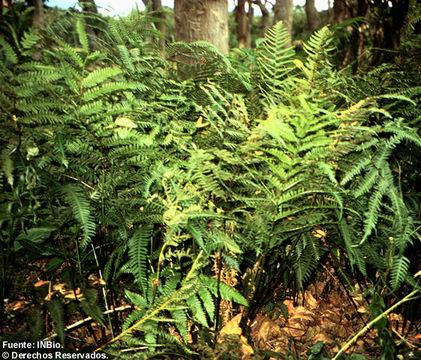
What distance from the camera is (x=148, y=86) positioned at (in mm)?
1370

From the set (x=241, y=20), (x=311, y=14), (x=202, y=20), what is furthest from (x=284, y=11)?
(x=202, y=20)

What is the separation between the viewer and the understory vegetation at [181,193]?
3.27ft

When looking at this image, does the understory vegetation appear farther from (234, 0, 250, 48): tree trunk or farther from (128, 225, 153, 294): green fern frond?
(234, 0, 250, 48): tree trunk

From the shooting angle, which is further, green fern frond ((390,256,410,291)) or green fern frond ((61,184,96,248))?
green fern frond ((390,256,410,291))

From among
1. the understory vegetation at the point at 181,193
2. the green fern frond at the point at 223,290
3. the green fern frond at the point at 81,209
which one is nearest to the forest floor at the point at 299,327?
the understory vegetation at the point at 181,193

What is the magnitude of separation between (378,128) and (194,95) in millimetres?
811

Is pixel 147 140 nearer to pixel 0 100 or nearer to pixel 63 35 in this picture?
pixel 0 100

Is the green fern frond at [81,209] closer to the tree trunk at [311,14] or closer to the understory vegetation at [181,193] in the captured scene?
the understory vegetation at [181,193]

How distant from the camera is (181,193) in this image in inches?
42.1

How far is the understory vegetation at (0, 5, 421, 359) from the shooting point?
1.00m

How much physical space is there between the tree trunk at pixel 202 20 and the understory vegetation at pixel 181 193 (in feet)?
3.88

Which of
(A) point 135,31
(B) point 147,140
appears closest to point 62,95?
(B) point 147,140

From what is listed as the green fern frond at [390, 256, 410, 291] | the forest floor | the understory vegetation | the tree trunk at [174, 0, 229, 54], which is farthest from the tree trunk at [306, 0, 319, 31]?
the green fern frond at [390, 256, 410, 291]

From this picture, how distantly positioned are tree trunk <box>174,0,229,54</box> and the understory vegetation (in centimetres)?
118
